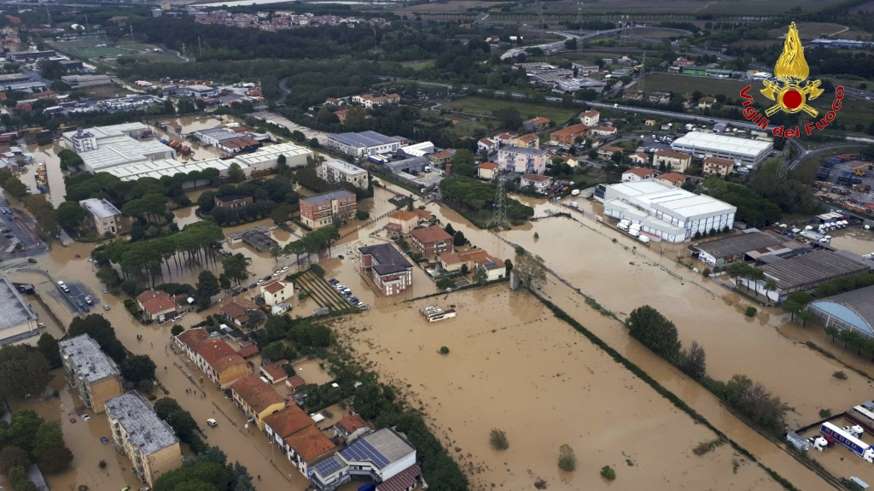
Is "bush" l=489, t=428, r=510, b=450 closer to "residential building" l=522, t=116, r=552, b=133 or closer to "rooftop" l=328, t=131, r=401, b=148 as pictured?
"rooftop" l=328, t=131, r=401, b=148

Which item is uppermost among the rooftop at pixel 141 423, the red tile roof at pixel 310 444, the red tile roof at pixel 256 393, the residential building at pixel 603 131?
the residential building at pixel 603 131

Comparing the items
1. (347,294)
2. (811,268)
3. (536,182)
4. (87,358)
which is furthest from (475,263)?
(87,358)

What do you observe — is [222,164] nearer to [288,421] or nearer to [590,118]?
[288,421]

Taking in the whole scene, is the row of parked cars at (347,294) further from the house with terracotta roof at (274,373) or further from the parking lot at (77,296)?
the parking lot at (77,296)

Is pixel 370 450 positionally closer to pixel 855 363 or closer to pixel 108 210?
pixel 855 363

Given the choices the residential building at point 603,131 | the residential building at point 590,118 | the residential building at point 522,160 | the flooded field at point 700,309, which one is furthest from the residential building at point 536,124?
the flooded field at point 700,309

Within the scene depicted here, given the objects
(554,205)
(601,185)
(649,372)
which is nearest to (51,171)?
(554,205)
